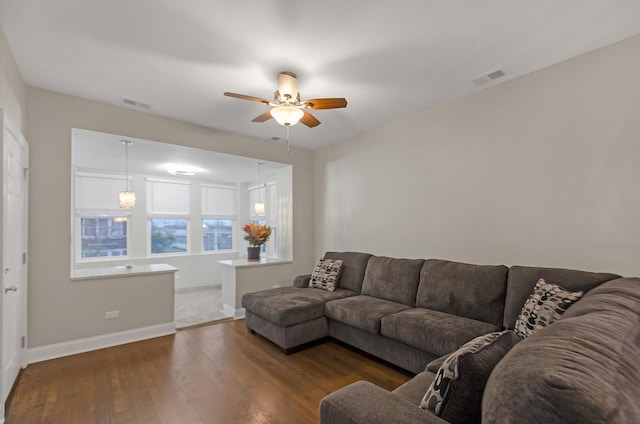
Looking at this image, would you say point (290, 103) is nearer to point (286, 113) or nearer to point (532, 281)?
point (286, 113)

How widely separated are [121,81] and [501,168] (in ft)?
13.4

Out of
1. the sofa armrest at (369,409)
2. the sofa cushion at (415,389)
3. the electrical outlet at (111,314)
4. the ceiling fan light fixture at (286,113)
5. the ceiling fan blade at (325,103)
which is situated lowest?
the electrical outlet at (111,314)

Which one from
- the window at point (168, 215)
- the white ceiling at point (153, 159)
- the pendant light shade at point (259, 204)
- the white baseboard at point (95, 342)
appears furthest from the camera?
the window at point (168, 215)

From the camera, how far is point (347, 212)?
5031mm

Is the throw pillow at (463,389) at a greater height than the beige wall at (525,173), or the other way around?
the beige wall at (525,173)

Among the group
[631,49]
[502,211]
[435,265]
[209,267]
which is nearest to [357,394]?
[435,265]

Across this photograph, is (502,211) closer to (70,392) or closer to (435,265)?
(435,265)

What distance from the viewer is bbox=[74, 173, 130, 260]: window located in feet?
18.7

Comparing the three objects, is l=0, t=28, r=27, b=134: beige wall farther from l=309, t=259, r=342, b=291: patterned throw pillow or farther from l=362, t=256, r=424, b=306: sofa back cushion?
l=362, t=256, r=424, b=306: sofa back cushion

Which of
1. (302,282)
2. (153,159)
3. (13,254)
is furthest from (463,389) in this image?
(153,159)

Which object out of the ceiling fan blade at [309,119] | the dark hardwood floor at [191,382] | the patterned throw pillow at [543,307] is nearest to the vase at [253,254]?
the dark hardwood floor at [191,382]

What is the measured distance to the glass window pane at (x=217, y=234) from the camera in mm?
7367

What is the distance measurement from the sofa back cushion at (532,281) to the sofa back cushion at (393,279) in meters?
1.00

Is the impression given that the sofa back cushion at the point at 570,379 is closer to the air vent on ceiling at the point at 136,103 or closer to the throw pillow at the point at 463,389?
the throw pillow at the point at 463,389
